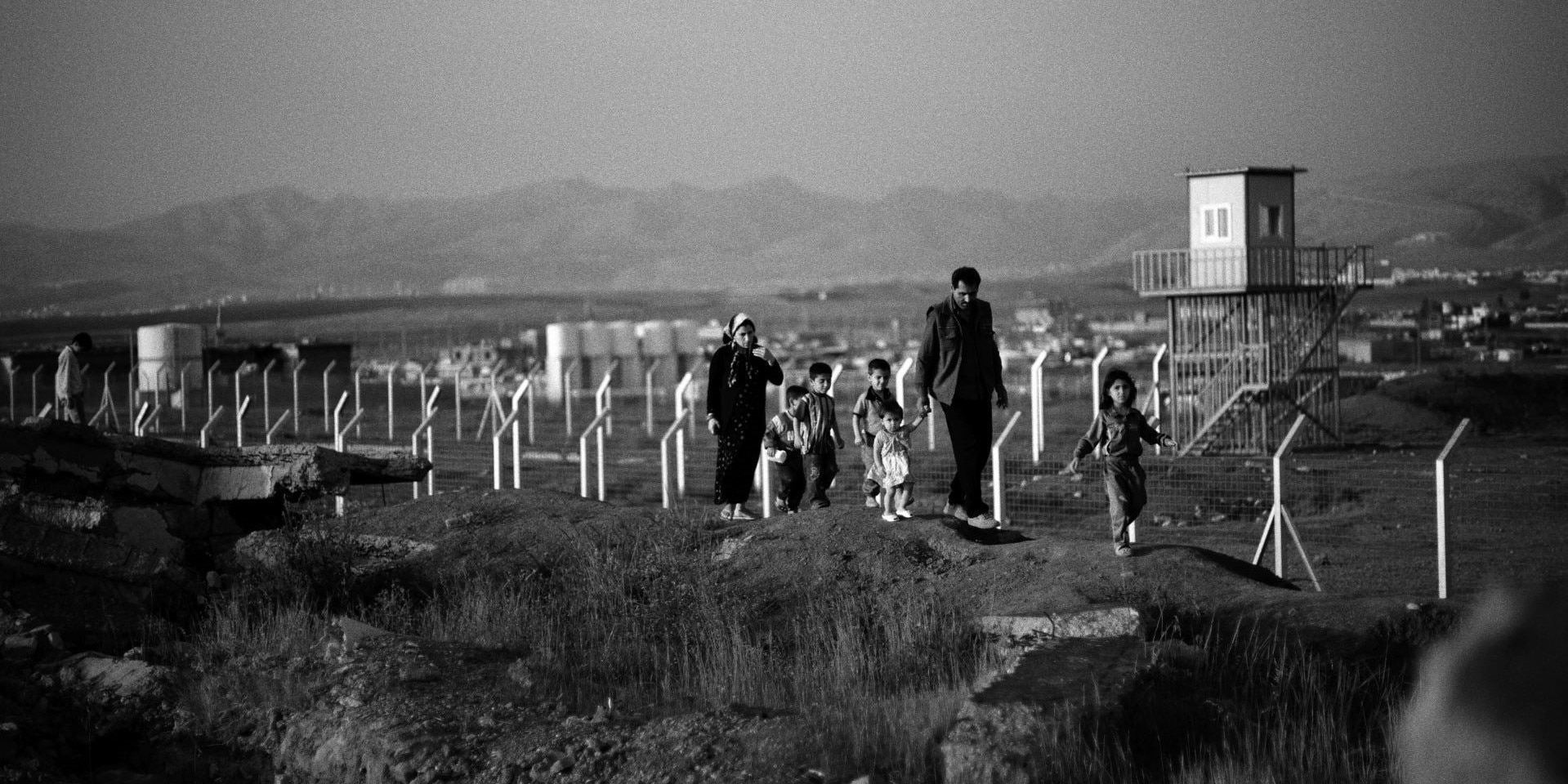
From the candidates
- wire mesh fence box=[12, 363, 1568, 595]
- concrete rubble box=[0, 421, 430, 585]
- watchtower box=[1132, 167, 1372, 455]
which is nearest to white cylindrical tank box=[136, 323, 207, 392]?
wire mesh fence box=[12, 363, 1568, 595]

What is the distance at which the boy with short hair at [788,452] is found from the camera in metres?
13.0

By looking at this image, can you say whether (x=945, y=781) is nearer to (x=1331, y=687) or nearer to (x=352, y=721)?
(x=1331, y=687)

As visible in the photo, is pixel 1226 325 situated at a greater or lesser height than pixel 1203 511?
greater

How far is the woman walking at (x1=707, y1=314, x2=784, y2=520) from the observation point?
13.5 m

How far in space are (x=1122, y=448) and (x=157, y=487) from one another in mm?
8211

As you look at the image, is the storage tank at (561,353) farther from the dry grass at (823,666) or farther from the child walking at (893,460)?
the child walking at (893,460)

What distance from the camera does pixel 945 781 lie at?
281 inches

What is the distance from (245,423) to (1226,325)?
18849 mm

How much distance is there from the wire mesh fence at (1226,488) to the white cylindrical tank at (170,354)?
34.4ft

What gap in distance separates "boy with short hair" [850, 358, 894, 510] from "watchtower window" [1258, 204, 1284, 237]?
19.1 meters

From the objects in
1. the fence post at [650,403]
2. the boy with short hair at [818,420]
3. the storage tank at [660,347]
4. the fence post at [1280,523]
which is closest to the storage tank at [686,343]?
the storage tank at [660,347]

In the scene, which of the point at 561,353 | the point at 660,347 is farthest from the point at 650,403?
the point at 660,347

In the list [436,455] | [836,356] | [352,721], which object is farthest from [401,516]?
[836,356]

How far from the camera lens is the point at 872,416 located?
39.8 feet
